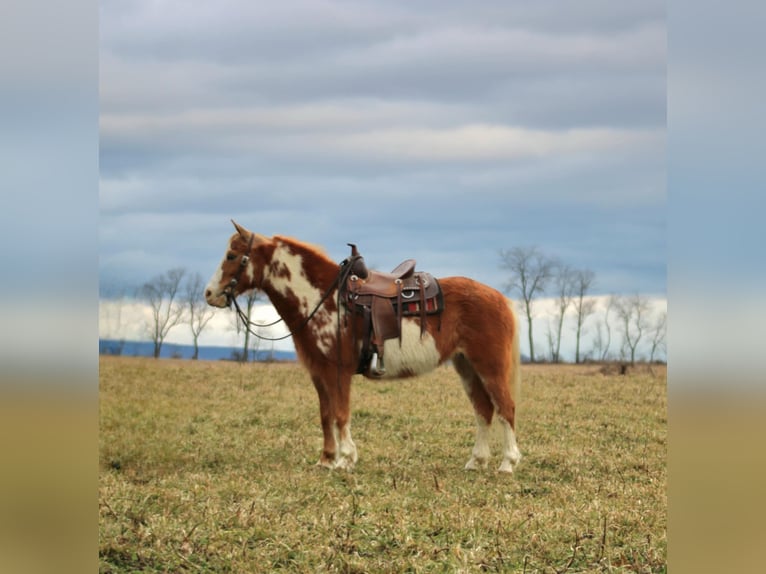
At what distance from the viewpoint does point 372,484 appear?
6836mm

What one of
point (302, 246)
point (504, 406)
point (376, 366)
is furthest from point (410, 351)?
point (302, 246)

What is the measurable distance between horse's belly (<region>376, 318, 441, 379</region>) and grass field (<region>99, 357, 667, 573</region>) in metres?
1.00

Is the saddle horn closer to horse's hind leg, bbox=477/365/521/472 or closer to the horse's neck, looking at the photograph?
the horse's neck

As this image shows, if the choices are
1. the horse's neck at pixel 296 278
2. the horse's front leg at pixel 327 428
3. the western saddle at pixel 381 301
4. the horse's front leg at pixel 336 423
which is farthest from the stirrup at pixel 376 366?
the horse's neck at pixel 296 278

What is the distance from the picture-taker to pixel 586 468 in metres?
7.73

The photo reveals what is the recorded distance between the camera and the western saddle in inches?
299

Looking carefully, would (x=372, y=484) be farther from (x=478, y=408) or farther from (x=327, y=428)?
(x=478, y=408)

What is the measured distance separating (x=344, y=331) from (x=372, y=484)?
162cm

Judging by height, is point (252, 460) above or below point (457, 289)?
below

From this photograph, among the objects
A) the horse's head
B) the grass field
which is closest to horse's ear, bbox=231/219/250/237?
the horse's head
